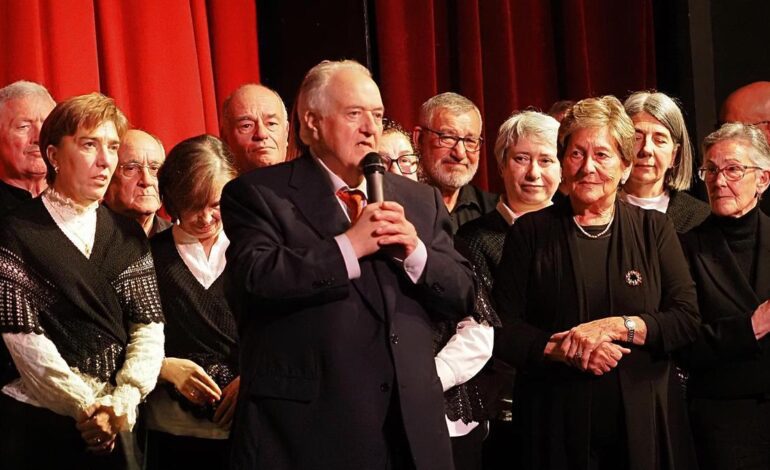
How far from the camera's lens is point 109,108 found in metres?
3.17

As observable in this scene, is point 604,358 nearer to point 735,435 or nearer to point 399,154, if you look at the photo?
point 735,435

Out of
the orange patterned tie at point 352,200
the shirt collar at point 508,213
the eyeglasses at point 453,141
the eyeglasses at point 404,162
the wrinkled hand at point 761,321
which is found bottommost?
the wrinkled hand at point 761,321

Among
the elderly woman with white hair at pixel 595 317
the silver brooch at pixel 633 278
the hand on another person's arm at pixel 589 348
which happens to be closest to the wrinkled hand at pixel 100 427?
the elderly woman with white hair at pixel 595 317

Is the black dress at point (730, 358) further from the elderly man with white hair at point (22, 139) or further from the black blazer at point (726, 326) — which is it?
the elderly man with white hair at point (22, 139)

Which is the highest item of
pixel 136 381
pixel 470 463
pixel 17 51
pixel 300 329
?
pixel 17 51

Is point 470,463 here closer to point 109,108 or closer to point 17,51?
point 109,108

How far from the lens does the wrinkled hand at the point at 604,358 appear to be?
119 inches

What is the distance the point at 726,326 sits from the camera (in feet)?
11.1

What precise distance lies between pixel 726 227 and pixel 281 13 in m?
2.34

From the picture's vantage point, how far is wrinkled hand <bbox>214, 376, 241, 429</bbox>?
317 centimetres

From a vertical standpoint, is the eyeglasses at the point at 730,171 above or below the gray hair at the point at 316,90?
below

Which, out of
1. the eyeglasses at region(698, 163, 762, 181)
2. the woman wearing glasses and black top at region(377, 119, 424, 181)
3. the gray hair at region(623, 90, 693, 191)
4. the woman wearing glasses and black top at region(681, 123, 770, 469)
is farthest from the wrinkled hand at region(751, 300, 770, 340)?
the woman wearing glasses and black top at region(377, 119, 424, 181)

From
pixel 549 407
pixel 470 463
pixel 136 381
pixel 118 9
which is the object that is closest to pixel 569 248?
pixel 549 407

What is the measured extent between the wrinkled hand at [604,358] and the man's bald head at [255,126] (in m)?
1.46
